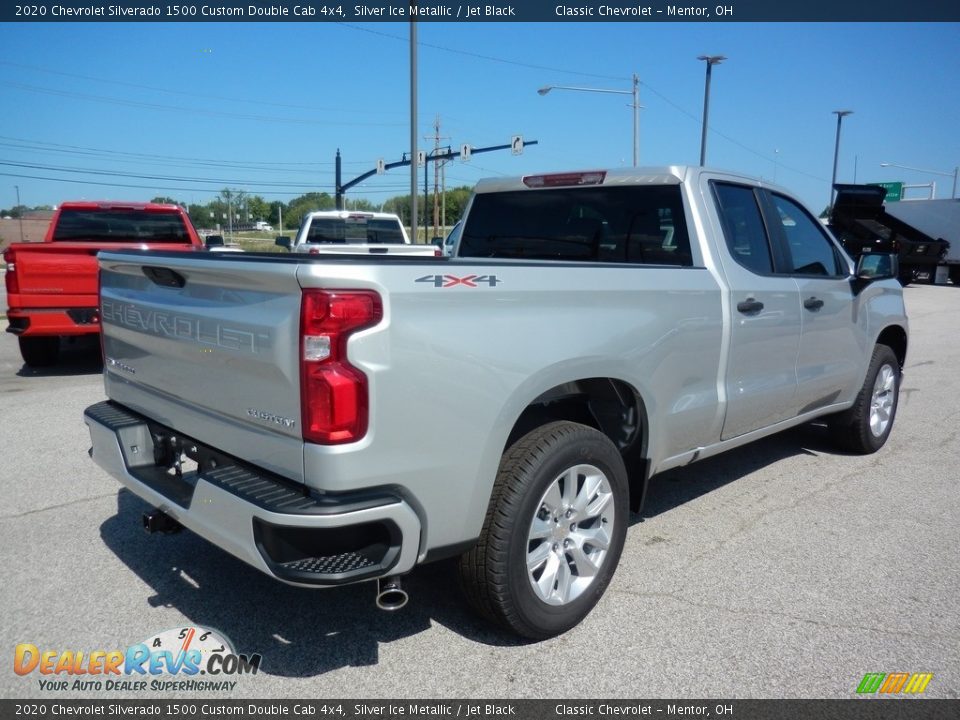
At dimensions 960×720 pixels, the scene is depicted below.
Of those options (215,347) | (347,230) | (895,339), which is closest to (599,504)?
(215,347)

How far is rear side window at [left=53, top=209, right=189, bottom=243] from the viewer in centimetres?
981

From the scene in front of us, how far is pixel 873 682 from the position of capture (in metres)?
2.87

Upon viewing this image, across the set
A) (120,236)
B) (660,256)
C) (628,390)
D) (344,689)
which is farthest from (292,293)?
(120,236)

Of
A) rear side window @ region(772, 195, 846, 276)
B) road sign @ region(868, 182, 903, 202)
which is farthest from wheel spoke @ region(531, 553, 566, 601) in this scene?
road sign @ region(868, 182, 903, 202)

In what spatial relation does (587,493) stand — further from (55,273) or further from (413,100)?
(413,100)

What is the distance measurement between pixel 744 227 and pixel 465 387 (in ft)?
8.08

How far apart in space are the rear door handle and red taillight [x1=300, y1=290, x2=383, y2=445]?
2.33 m

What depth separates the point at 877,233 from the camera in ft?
81.1

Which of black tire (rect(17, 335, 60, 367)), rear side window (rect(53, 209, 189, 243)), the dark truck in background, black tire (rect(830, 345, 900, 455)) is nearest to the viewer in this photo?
black tire (rect(830, 345, 900, 455))

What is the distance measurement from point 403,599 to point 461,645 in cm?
65

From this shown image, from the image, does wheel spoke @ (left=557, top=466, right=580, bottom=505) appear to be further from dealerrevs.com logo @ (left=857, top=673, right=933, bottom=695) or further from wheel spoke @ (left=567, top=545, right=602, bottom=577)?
dealerrevs.com logo @ (left=857, top=673, right=933, bottom=695)

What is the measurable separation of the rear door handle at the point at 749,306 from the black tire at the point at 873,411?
1.93 metres

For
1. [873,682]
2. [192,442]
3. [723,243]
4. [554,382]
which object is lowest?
[873,682]

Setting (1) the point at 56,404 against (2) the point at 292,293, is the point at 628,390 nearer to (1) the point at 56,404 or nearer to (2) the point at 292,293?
(2) the point at 292,293
